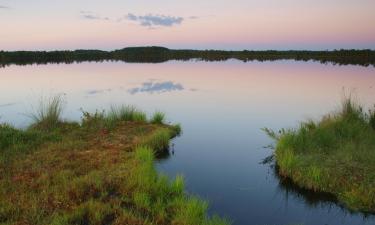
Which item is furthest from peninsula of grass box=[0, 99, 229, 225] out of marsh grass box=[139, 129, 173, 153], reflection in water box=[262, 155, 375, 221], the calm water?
reflection in water box=[262, 155, 375, 221]

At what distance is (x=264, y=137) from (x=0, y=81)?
2972 cm

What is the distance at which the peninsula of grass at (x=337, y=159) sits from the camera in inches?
352

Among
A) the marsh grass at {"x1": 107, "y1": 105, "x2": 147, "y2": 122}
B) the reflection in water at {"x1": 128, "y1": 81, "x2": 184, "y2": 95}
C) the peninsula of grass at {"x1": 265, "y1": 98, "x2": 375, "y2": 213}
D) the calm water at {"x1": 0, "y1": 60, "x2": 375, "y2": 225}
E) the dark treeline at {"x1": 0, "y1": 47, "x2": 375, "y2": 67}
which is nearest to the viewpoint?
the peninsula of grass at {"x1": 265, "y1": 98, "x2": 375, "y2": 213}

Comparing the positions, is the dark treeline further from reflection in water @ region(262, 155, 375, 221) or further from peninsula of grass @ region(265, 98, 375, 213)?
reflection in water @ region(262, 155, 375, 221)

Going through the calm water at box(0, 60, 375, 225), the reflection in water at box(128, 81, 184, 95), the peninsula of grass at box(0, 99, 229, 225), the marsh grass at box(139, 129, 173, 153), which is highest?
the peninsula of grass at box(0, 99, 229, 225)

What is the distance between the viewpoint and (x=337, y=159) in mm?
10578

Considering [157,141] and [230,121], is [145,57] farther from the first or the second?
[157,141]

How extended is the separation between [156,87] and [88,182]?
2498 centimetres

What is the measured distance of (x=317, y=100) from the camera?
25906mm

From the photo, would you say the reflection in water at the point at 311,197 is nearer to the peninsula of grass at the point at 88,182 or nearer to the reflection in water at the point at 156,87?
the peninsula of grass at the point at 88,182

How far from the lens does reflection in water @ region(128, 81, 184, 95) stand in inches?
1219

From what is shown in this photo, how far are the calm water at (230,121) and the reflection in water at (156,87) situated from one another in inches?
3.2

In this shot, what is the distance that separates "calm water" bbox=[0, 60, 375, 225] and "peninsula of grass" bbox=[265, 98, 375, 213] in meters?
0.35

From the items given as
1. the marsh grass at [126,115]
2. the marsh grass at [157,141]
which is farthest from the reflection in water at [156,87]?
the marsh grass at [157,141]
